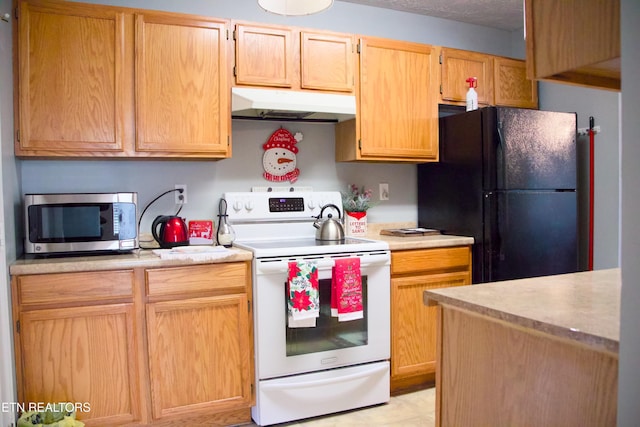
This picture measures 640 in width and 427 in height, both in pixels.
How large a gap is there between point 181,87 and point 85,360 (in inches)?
53.3

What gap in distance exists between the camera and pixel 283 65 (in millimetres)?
2617

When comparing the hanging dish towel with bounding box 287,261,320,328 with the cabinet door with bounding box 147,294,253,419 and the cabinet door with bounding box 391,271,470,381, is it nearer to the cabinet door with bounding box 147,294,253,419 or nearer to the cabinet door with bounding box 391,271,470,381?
the cabinet door with bounding box 147,294,253,419

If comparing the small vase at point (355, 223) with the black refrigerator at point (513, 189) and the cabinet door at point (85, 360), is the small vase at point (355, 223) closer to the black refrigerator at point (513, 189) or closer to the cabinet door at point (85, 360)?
the black refrigerator at point (513, 189)

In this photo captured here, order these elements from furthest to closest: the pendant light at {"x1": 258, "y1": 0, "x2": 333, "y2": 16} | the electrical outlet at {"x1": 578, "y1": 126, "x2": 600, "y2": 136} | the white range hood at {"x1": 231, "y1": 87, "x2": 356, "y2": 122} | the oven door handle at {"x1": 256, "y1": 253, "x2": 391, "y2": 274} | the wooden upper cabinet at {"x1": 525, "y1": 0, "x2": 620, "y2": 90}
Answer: the electrical outlet at {"x1": 578, "y1": 126, "x2": 600, "y2": 136} → the white range hood at {"x1": 231, "y1": 87, "x2": 356, "y2": 122} → the oven door handle at {"x1": 256, "y1": 253, "x2": 391, "y2": 274} → the pendant light at {"x1": 258, "y1": 0, "x2": 333, "y2": 16} → the wooden upper cabinet at {"x1": 525, "y1": 0, "x2": 620, "y2": 90}

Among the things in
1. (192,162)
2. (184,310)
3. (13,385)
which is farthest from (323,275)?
(13,385)

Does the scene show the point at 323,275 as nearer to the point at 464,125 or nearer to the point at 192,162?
the point at 192,162

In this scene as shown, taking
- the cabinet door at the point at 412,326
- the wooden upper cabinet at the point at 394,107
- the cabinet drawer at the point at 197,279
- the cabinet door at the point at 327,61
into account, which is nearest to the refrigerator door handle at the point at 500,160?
the wooden upper cabinet at the point at 394,107

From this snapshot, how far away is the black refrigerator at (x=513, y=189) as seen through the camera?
272 centimetres

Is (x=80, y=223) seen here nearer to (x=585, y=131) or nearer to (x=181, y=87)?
(x=181, y=87)

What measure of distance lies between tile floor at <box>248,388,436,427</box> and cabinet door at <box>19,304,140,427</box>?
2.57ft

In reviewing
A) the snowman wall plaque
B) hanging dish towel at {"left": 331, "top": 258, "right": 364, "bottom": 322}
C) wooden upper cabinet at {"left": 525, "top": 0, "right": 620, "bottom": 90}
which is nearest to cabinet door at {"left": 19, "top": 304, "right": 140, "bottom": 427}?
hanging dish towel at {"left": 331, "top": 258, "right": 364, "bottom": 322}

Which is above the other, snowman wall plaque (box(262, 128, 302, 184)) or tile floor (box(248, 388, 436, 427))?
snowman wall plaque (box(262, 128, 302, 184))

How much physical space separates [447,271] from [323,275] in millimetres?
831

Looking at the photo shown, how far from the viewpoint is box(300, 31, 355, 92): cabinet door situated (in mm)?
2666
